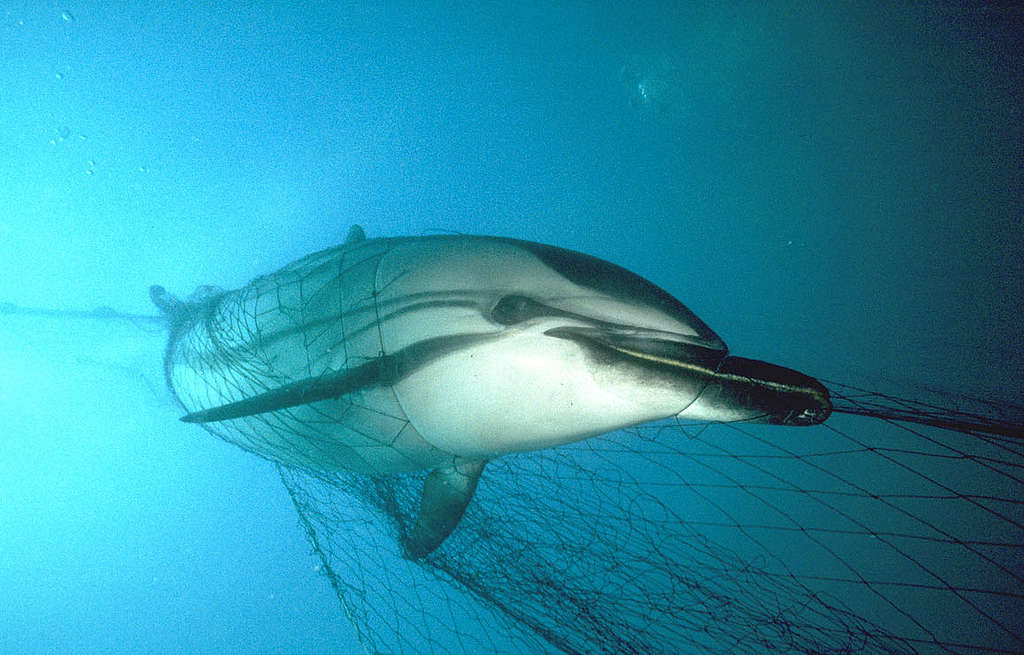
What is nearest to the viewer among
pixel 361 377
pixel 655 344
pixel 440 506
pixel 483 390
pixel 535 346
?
pixel 655 344

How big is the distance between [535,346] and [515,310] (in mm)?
246

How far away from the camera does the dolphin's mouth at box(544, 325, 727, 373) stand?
2.53 m

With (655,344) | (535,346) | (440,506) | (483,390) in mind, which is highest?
(655,344)

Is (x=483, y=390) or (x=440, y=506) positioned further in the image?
(x=440, y=506)

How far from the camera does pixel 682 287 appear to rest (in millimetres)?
12242

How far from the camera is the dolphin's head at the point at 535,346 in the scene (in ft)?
8.49

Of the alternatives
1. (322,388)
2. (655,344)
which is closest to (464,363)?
(322,388)

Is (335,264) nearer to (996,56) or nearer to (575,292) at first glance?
(575,292)

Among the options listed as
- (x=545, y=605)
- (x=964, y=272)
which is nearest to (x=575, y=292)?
(x=545, y=605)

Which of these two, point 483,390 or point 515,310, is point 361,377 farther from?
point 515,310

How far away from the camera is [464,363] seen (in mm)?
2955

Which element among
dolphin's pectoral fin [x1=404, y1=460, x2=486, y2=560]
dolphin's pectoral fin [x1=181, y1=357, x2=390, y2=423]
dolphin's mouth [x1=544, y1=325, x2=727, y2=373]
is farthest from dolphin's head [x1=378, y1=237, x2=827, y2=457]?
dolphin's pectoral fin [x1=404, y1=460, x2=486, y2=560]

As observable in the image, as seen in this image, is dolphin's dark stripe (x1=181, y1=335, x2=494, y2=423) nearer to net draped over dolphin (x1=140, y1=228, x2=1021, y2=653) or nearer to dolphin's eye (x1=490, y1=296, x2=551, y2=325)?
net draped over dolphin (x1=140, y1=228, x2=1021, y2=653)

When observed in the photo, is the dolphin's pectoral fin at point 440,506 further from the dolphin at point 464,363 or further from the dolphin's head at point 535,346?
the dolphin's head at point 535,346
